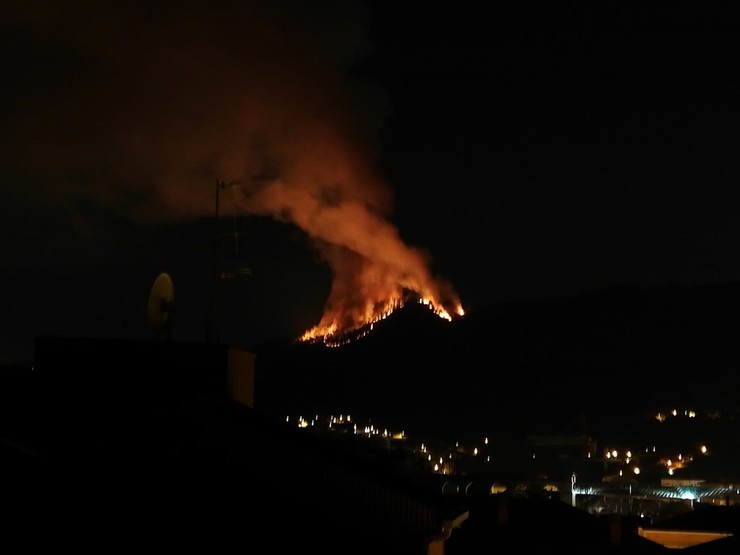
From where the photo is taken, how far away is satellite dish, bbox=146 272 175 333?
39.4 ft

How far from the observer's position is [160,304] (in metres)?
12.1

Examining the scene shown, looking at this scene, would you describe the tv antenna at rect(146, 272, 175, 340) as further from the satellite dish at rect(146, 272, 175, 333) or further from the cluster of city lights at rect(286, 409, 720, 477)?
the cluster of city lights at rect(286, 409, 720, 477)

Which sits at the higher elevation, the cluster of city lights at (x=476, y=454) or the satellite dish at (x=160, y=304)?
the satellite dish at (x=160, y=304)

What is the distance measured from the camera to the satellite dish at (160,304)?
12.0 metres

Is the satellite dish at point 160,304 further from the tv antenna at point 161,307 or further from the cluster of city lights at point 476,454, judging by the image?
the cluster of city lights at point 476,454

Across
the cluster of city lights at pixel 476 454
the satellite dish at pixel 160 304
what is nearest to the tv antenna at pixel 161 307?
the satellite dish at pixel 160 304

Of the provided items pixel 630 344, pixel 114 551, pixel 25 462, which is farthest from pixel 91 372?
pixel 630 344

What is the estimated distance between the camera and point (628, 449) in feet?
262

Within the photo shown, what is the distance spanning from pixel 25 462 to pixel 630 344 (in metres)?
130

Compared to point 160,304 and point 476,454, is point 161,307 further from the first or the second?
point 476,454

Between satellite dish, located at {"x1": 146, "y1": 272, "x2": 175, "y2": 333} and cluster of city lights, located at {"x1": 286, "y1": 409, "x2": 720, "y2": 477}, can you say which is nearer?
satellite dish, located at {"x1": 146, "y1": 272, "x2": 175, "y2": 333}

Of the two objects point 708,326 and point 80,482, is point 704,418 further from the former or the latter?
point 80,482

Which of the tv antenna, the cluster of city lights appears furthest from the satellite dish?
the cluster of city lights

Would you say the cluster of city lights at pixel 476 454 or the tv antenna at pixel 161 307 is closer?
the tv antenna at pixel 161 307
